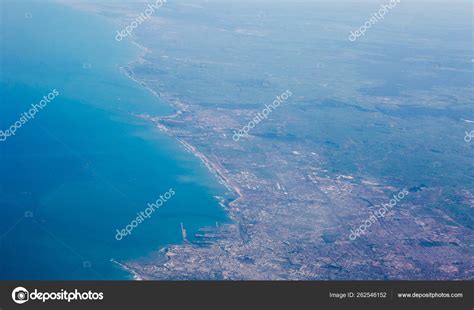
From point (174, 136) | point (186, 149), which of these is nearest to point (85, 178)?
point (186, 149)

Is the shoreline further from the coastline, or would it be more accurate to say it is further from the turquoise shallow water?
the turquoise shallow water

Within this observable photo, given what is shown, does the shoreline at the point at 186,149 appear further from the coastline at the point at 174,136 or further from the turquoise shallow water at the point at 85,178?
the turquoise shallow water at the point at 85,178

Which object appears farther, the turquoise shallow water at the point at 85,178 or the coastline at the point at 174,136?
the coastline at the point at 174,136

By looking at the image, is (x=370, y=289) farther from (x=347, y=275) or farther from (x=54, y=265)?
(x=54, y=265)

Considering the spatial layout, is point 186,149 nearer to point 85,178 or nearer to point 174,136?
point 174,136

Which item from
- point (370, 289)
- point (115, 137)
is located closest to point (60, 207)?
point (115, 137)

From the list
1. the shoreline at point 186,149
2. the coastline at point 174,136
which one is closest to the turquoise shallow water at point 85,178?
the shoreline at point 186,149

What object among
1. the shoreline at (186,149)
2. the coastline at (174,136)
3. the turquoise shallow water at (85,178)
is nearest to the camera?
the turquoise shallow water at (85,178)

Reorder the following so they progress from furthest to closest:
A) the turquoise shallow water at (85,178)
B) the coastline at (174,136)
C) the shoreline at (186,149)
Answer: the coastline at (174,136), the shoreline at (186,149), the turquoise shallow water at (85,178)
